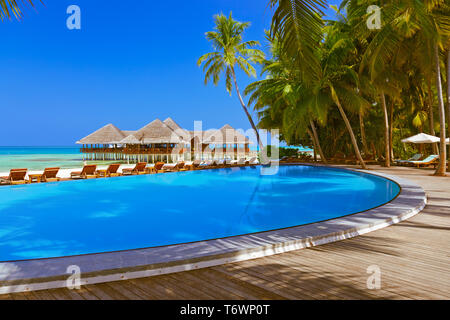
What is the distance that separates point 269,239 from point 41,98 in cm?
10007

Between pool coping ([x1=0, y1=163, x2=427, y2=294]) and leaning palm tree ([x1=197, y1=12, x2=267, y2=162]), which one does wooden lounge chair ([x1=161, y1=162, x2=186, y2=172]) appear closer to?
leaning palm tree ([x1=197, y1=12, x2=267, y2=162])

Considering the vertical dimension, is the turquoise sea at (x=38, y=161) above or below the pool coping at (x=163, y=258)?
above

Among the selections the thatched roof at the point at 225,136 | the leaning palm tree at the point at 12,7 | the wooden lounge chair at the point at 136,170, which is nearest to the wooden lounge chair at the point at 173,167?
the wooden lounge chair at the point at 136,170

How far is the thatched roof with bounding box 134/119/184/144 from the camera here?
25406mm

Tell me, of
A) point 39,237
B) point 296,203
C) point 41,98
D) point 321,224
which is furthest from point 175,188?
point 41,98

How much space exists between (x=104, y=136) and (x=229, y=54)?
16179mm

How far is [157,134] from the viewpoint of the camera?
26250 millimetres

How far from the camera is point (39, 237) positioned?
6.36 meters

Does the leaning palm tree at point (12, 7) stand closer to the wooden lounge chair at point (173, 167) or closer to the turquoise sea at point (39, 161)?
the wooden lounge chair at point (173, 167)

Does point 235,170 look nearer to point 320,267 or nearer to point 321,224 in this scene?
point 321,224

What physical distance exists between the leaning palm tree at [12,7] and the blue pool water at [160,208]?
3796 millimetres

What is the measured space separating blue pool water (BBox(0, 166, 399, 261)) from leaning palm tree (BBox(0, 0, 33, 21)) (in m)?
3.80

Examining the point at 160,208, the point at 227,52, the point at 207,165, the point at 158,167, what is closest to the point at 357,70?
the point at 227,52

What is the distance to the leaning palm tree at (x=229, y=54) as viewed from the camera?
69.4 feet
